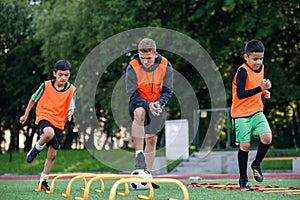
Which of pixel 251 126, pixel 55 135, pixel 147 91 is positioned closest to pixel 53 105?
pixel 55 135

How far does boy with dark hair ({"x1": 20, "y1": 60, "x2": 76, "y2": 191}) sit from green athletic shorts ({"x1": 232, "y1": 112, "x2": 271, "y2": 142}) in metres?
2.54

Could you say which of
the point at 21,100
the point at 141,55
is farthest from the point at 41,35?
the point at 141,55

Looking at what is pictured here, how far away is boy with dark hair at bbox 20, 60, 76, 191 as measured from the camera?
8.42 meters

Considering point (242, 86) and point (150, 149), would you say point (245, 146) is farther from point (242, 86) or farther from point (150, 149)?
point (150, 149)

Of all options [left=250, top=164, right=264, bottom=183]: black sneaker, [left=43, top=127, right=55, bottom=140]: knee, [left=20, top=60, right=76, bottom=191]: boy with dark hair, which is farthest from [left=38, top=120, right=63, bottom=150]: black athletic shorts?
[left=250, top=164, right=264, bottom=183]: black sneaker

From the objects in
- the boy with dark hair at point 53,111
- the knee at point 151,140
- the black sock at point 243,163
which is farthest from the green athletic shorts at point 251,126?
the boy with dark hair at point 53,111

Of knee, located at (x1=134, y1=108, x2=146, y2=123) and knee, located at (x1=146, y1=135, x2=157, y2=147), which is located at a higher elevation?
knee, located at (x1=134, y1=108, x2=146, y2=123)

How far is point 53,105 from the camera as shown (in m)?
8.66

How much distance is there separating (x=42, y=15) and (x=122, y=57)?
5490mm

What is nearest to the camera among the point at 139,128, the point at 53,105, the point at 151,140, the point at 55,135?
the point at 139,128

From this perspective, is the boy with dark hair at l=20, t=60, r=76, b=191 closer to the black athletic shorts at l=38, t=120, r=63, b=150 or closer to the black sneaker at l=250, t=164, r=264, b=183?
the black athletic shorts at l=38, t=120, r=63, b=150

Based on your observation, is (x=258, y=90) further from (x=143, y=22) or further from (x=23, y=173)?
(x=143, y=22)

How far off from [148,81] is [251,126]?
5.24ft

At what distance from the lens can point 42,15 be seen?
29719 millimetres
